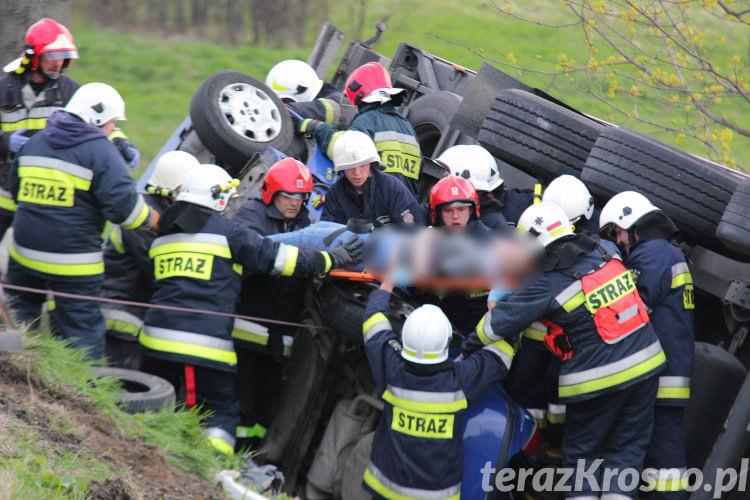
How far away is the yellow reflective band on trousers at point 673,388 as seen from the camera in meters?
4.36

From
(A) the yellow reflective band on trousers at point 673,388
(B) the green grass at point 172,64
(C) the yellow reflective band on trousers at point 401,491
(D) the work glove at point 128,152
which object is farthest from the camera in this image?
(B) the green grass at point 172,64

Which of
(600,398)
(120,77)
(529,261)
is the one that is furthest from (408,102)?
(120,77)

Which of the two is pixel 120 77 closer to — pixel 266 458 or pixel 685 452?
pixel 266 458

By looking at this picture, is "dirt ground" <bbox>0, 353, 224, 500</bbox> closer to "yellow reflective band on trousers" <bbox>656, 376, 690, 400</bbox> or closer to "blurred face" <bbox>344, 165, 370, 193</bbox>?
"blurred face" <bbox>344, 165, 370, 193</bbox>

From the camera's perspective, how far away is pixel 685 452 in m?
4.49

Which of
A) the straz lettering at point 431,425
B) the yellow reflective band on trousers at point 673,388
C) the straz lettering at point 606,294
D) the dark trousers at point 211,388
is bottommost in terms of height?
the dark trousers at point 211,388

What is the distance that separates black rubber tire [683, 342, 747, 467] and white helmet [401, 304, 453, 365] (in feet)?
5.15

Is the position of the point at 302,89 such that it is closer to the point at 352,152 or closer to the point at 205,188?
the point at 352,152

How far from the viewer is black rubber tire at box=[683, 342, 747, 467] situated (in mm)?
4430

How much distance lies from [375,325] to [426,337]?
1.27 ft

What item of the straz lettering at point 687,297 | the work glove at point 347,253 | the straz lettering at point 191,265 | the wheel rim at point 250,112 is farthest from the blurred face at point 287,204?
the straz lettering at point 687,297

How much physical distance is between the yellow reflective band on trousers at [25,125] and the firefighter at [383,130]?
1.89m

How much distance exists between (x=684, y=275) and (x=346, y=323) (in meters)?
1.90

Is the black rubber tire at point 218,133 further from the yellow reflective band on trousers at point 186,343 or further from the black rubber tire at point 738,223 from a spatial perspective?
the black rubber tire at point 738,223
